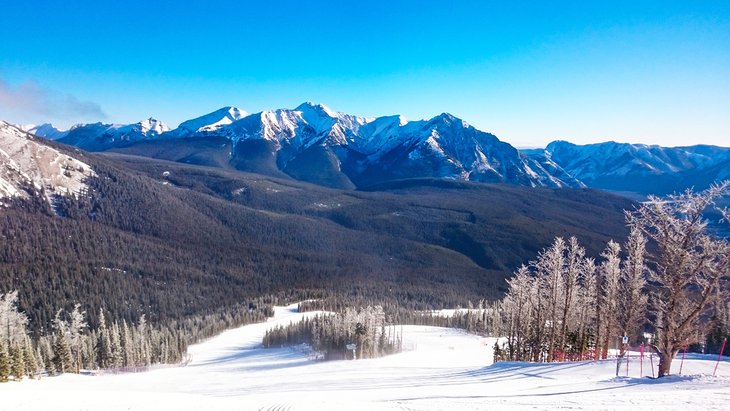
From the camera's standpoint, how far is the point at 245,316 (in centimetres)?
14250

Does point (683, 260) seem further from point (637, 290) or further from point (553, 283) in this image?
point (553, 283)

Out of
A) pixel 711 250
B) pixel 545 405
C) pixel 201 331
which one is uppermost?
pixel 711 250

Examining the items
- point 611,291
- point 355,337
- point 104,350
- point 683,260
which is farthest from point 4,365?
point 611,291

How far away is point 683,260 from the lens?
1078 inches

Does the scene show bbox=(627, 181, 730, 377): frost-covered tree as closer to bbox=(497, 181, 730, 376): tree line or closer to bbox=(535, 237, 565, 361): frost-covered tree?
bbox=(497, 181, 730, 376): tree line

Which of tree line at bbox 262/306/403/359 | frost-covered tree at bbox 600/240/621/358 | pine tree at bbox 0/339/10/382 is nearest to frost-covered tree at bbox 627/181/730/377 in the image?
frost-covered tree at bbox 600/240/621/358

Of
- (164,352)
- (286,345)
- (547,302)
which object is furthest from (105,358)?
(547,302)

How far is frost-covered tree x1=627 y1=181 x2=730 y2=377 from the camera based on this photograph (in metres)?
26.7

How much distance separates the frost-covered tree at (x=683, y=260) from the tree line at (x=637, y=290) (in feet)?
0.17

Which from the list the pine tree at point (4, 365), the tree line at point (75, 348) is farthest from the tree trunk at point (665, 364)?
the pine tree at point (4, 365)

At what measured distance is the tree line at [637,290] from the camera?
27.2m

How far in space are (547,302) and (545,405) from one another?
28.9 meters

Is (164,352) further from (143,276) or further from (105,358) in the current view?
(143,276)

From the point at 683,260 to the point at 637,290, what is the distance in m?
15.7
